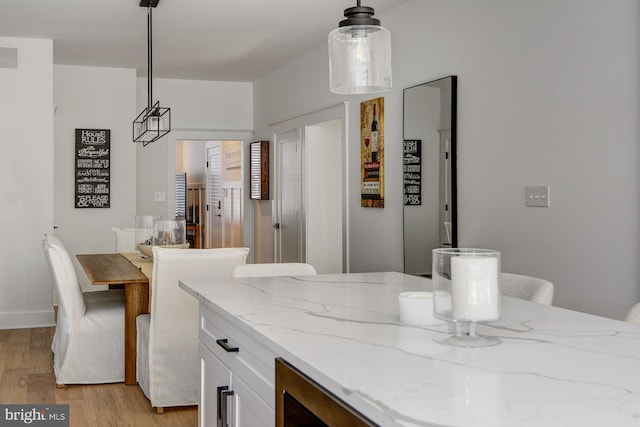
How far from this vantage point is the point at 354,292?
2236 millimetres

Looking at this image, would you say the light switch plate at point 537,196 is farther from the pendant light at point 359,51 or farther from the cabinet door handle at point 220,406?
the cabinet door handle at point 220,406

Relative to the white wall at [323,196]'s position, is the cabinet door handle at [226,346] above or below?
below

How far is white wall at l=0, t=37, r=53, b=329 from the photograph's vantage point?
19.3ft

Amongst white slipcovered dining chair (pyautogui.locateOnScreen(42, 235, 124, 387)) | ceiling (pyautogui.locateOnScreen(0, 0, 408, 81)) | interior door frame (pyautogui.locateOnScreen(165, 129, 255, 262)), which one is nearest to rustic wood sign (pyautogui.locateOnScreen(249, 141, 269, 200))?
interior door frame (pyautogui.locateOnScreen(165, 129, 255, 262))

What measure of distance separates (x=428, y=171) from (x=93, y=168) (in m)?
3.92

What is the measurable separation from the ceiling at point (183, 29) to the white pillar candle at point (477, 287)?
3660mm

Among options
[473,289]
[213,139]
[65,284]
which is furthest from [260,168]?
[473,289]

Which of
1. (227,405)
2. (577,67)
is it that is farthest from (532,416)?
(577,67)

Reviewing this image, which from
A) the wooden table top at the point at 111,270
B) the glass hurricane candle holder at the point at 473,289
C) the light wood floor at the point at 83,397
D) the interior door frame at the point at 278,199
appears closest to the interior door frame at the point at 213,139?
the interior door frame at the point at 278,199

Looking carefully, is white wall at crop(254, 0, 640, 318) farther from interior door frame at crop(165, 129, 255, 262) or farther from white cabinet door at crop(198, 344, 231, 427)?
interior door frame at crop(165, 129, 255, 262)

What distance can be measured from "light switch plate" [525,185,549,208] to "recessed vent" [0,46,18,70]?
4.38 m

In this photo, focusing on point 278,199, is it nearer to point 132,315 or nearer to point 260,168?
point 260,168

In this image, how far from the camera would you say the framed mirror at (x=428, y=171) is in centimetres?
436

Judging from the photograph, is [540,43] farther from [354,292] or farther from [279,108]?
[279,108]
